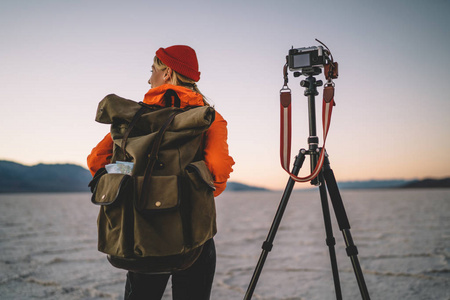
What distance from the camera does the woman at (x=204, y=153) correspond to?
1370 millimetres

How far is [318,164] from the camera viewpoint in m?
1.88

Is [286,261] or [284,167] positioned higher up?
[284,167]

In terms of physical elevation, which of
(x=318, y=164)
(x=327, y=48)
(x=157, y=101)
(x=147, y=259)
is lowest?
(x=147, y=259)

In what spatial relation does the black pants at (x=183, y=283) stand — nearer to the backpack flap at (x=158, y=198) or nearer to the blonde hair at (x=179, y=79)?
the backpack flap at (x=158, y=198)

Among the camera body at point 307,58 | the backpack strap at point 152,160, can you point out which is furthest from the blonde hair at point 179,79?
the camera body at point 307,58

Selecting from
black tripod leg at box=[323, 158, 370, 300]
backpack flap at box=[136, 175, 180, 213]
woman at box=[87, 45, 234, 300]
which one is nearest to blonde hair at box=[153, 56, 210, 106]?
woman at box=[87, 45, 234, 300]

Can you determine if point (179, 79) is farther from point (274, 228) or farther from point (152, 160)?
point (274, 228)

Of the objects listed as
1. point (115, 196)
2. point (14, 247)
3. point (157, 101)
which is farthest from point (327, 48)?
point (14, 247)

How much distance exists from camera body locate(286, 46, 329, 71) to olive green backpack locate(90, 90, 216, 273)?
95cm

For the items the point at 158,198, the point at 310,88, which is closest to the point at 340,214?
the point at 310,88

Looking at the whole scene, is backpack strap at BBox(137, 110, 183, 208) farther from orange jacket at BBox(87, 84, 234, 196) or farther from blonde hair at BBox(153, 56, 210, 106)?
blonde hair at BBox(153, 56, 210, 106)

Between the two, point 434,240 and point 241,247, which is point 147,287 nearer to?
point 241,247

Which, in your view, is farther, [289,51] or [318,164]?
[289,51]

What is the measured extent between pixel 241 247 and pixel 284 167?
4.98 metres
